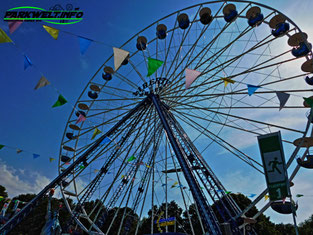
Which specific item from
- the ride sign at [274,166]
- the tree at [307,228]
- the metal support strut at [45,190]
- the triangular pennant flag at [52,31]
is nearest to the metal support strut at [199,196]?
the ride sign at [274,166]

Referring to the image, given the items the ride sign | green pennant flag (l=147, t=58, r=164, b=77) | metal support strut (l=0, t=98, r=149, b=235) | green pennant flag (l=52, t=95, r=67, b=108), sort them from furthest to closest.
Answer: metal support strut (l=0, t=98, r=149, b=235)
green pennant flag (l=52, t=95, r=67, b=108)
green pennant flag (l=147, t=58, r=164, b=77)
the ride sign

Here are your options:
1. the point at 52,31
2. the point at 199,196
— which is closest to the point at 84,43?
the point at 52,31

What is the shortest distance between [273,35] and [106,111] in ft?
40.7

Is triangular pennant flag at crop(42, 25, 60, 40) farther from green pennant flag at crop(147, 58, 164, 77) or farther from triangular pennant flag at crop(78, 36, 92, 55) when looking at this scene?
green pennant flag at crop(147, 58, 164, 77)

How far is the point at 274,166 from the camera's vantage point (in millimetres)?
6727

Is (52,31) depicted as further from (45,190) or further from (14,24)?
(45,190)

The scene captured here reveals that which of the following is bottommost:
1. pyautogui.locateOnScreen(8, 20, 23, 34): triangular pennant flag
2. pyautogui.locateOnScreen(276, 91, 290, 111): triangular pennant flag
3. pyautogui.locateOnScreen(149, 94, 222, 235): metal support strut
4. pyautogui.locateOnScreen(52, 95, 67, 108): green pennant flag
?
pyautogui.locateOnScreen(149, 94, 222, 235): metal support strut

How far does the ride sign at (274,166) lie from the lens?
657 cm

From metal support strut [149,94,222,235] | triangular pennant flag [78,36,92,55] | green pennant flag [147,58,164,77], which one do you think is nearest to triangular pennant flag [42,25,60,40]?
triangular pennant flag [78,36,92,55]

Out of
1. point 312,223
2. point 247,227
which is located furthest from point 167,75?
point 312,223

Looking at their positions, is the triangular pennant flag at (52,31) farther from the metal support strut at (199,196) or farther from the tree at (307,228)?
the tree at (307,228)

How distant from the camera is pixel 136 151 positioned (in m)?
17.8

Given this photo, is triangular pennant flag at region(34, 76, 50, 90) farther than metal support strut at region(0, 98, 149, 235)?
No

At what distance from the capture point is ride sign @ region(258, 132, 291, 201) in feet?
21.6
